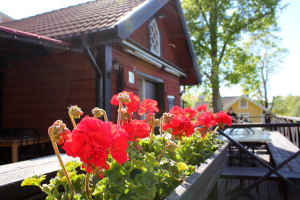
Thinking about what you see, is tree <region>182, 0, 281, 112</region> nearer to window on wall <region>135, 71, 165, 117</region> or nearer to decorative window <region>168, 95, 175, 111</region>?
decorative window <region>168, 95, 175, 111</region>

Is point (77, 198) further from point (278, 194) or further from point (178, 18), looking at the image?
point (178, 18)

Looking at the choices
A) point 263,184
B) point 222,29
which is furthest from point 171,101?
point 222,29

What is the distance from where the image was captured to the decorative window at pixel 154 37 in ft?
20.4

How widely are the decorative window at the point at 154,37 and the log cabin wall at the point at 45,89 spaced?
2.52 m

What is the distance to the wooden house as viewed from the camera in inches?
148

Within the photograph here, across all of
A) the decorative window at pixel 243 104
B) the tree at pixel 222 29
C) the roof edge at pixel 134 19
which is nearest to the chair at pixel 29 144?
the roof edge at pixel 134 19

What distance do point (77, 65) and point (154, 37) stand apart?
2.95m

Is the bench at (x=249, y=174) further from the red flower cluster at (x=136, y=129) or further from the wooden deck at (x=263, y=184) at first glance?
the red flower cluster at (x=136, y=129)

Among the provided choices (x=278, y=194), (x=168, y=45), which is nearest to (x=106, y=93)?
(x=278, y=194)

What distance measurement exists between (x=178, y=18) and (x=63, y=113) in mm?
4715

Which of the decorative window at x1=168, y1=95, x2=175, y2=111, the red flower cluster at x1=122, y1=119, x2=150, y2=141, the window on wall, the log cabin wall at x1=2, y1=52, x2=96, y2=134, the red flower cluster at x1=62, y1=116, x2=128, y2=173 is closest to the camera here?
the red flower cluster at x1=62, y1=116, x2=128, y2=173

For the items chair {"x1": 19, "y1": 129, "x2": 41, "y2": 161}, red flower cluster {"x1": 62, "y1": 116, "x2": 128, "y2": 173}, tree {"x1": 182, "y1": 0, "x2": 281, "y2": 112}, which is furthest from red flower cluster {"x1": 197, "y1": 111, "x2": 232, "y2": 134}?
tree {"x1": 182, "y1": 0, "x2": 281, "y2": 112}

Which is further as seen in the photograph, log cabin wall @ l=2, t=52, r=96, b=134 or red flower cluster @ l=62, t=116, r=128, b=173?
log cabin wall @ l=2, t=52, r=96, b=134

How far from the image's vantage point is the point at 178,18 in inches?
277
